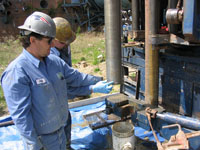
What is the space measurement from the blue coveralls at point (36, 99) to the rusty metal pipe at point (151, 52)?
128 centimetres

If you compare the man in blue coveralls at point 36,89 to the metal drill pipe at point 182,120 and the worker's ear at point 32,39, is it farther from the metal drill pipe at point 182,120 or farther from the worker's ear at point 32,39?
the metal drill pipe at point 182,120

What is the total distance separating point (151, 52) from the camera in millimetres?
2688

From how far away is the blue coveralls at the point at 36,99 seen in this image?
5.33ft

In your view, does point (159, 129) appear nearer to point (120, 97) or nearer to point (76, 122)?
point (120, 97)

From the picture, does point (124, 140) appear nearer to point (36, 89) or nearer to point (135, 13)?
point (36, 89)

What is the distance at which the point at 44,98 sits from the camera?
1751mm

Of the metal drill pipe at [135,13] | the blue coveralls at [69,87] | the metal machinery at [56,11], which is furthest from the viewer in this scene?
the metal machinery at [56,11]

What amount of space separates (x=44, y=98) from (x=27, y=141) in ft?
1.27

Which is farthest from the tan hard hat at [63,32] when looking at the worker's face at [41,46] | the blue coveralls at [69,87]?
the worker's face at [41,46]

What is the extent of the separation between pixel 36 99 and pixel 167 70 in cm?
205

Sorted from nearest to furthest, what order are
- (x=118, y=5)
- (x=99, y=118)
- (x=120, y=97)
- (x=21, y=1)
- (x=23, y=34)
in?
(x=23, y=34) → (x=120, y=97) → (x=99, y=118) → (x=118, y=5) → (x=21, y=1)

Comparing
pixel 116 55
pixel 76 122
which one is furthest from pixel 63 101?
pixel 116 55

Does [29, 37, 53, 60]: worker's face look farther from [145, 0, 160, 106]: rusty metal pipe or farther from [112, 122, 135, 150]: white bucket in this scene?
[145, 0, 160, 106]: rusty metal pipe

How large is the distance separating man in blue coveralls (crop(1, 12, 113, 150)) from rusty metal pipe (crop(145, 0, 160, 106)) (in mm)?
1307
